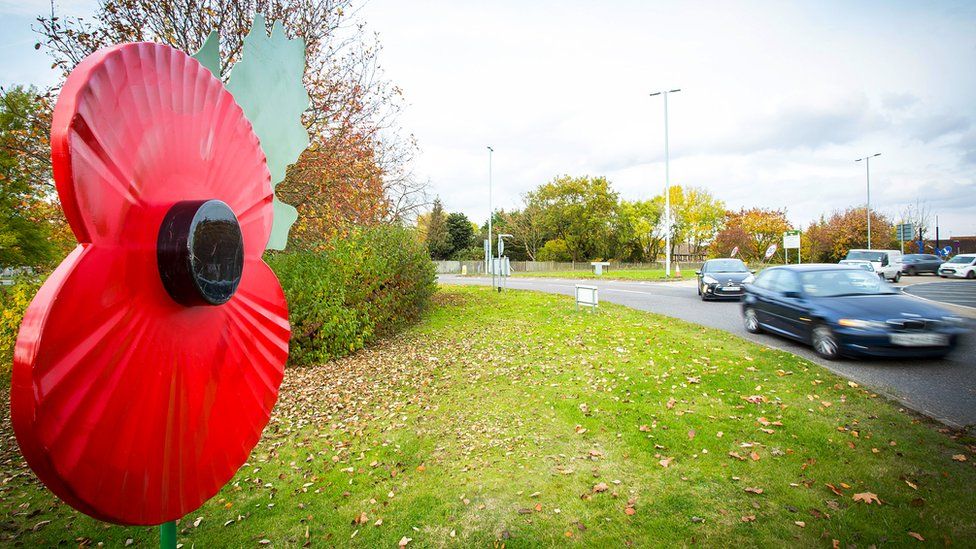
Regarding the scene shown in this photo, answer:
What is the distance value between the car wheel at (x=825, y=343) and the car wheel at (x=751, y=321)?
75.0 inches

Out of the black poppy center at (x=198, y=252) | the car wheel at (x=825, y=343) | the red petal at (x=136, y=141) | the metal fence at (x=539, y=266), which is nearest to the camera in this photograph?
the red petal at (x=136, y=141)

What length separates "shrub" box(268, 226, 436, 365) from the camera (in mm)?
9344


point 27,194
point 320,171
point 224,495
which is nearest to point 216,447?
point 224,495

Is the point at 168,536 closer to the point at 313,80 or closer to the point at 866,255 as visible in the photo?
the point at 313,80

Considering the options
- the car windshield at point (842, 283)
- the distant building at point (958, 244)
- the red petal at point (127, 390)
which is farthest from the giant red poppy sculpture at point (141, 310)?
the distant building at point (958, 244)

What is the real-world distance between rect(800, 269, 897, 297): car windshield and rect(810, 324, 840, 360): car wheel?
0.90 metres

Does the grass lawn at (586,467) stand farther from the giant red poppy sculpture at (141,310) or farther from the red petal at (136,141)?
the red petal at (136,141)

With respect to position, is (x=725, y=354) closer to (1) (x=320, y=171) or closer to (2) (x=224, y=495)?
(2) (x=224, y=495)

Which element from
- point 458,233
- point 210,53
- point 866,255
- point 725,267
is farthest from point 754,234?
point 210,53

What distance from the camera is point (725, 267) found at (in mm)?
17719

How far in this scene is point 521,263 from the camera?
56250 millimetres

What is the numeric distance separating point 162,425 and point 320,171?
30.0 ft

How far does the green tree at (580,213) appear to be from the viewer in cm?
5422

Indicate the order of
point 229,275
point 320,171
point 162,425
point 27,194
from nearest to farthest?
point 162,425
point 229,275
point 27,194
point 320,171
